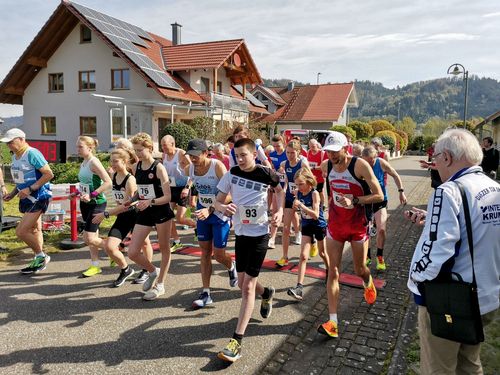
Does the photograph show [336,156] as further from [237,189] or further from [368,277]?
[368,277]

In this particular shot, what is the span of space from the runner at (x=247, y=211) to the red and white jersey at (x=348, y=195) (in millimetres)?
723

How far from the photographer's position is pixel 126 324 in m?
4.41

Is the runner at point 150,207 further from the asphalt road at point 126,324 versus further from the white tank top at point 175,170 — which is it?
the white tank top at point 175,170

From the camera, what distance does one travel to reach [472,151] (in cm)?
236

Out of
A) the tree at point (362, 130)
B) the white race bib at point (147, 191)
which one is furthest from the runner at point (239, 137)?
the tree at point (362, 130)

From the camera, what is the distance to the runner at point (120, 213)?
5.38 meters

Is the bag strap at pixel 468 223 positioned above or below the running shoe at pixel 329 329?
above

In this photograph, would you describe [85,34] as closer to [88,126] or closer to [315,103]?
[88,126]

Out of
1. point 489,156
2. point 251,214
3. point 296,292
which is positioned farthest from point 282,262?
point 489,156

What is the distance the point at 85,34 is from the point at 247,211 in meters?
27.6

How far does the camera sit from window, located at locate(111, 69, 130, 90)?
26.3 meters

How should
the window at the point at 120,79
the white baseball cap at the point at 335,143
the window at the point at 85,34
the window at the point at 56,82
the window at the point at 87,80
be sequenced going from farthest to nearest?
the window at the point at 56,82, the window at the point at 87,80, the window at the point at 85,34, the window at the point at 120,79, the white baseball cap at the point at 335,143

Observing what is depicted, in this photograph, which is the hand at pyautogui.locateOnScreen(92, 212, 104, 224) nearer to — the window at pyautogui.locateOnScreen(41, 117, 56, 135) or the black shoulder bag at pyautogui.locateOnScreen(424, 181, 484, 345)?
the black shoulder bag at pyautogui.locateOnScreen(424, 181, 484, 345)

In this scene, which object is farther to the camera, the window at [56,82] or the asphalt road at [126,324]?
the window at [56,82]
